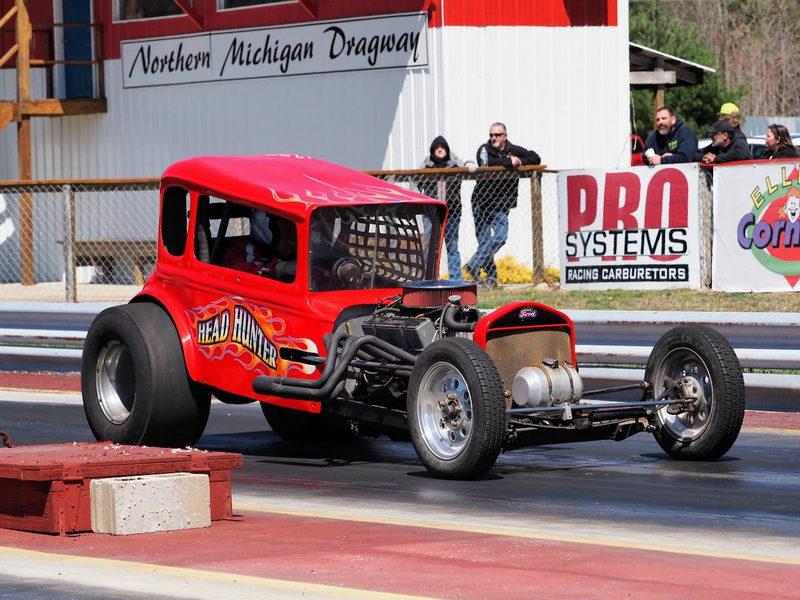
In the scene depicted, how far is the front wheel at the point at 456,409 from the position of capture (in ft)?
29.9

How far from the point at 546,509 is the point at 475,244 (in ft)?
42.6

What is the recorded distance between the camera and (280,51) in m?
24.6

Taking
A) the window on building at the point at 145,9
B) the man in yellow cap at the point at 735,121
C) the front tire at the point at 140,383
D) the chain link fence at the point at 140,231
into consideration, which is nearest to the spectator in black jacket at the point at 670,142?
the man in yellow cap at the point at 735,121

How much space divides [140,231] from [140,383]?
16.0 m

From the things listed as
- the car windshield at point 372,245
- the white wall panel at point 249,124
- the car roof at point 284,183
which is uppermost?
the white wall panel at point 249,124

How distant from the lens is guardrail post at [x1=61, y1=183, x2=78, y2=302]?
18.7 m

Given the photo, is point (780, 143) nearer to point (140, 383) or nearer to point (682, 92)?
point (140, 383)

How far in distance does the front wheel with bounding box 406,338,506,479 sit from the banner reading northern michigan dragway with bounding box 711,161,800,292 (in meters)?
7.94

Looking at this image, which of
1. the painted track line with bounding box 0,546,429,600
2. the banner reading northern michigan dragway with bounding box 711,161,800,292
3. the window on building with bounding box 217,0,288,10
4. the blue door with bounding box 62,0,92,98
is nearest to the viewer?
the painted track line with bounding box 0,546,429,600

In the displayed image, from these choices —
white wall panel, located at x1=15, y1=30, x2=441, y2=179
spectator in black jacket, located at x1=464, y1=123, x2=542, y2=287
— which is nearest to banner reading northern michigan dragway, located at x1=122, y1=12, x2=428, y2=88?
white wall panel, located at x1=15, y1=30, x2=441, y2=179

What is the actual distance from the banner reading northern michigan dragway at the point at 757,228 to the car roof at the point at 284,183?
262 inches

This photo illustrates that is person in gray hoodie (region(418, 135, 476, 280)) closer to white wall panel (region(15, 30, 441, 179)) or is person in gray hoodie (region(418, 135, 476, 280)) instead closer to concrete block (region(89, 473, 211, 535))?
white wall panel (region(15, 30, 441, 179))

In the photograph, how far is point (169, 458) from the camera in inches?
317

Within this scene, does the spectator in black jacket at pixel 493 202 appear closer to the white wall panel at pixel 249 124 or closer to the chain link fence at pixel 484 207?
the chain link fence at pixel 484 207
